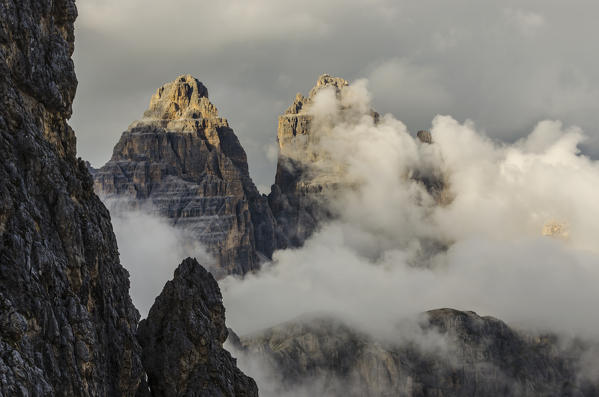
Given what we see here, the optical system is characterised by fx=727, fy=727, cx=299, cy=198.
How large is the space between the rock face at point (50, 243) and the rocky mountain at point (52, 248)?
0.08m

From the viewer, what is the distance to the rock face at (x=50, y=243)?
46.5m

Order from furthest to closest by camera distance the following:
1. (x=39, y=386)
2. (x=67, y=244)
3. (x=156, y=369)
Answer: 1. (x=156, y=369)
2. (x=67, y=244)
3. (x=39, y=386)

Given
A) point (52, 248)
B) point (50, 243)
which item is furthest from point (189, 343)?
point (50, 243)

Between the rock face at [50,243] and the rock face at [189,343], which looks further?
the rock face at [189,343]

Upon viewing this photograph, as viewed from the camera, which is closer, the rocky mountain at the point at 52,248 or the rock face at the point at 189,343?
the rocky mountain at the point at 52,248

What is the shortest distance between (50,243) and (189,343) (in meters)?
26.4

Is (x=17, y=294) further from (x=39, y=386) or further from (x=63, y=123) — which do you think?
(x=63, y=123)

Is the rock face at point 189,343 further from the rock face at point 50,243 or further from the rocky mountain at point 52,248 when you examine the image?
the rock face at point 50,243

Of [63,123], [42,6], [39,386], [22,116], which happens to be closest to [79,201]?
[63,123]

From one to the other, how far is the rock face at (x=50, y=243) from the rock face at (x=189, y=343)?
4.44 meters

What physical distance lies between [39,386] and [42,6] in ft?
115

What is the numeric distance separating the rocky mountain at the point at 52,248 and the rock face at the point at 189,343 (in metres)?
0.34

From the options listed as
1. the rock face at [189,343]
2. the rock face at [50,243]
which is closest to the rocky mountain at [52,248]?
the rock face at [50,243]

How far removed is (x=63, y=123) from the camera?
6669 centimetres
